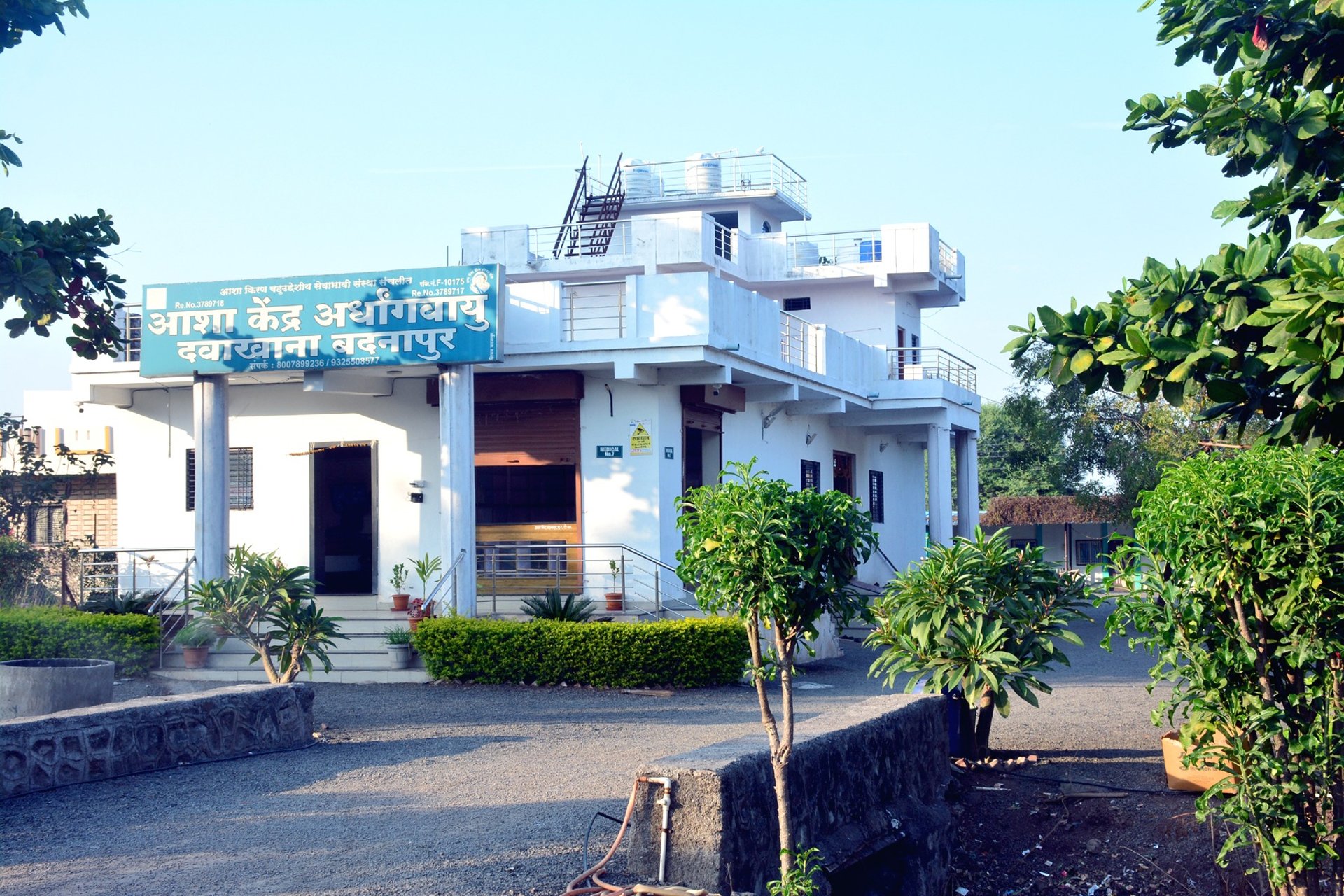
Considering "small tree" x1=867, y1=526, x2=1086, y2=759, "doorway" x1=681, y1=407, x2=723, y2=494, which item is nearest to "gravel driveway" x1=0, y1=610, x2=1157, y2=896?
"small tree" x1=867, y1=526, x2=1086, y2=759

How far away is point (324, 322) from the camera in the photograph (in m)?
15.7

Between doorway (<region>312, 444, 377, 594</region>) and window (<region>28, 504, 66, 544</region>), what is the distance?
6290mm

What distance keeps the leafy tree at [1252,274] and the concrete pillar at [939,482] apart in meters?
16.7

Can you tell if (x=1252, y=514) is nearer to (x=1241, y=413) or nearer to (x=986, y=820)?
(x=1241, y=413)

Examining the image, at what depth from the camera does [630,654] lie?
46.8 feet

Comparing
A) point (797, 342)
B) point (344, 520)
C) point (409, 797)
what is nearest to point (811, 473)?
point (797, 342)

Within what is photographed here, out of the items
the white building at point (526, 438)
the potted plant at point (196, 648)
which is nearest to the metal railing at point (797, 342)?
the white building at point (526, 438)

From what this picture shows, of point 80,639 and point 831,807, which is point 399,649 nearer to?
point 80,639

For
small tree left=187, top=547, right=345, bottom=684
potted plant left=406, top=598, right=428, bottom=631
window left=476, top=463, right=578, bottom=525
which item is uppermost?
window left=476, top=463, right=578, bottom=525

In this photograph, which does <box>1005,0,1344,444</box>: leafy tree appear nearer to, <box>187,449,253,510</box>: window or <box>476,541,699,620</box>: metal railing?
Result: <box>476,541,699,620</box>: metal railing

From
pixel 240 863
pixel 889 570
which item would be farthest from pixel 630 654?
pixel 889 570

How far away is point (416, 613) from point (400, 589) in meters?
2.29

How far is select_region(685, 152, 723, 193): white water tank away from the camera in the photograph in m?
30.1

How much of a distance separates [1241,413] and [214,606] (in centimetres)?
874
